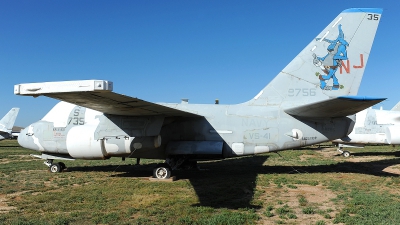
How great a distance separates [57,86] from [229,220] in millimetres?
4302

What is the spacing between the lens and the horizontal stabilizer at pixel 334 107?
865 cm

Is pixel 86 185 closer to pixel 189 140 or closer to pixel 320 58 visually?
pixel 189 140

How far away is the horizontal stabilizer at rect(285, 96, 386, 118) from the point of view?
8.65 m

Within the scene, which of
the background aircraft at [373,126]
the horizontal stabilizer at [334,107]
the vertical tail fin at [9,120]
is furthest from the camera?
the vertical tail fin at [9,120]

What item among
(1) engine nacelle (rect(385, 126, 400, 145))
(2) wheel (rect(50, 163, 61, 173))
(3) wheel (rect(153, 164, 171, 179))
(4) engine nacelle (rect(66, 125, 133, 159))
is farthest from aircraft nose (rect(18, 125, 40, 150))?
(1) engine nacelle (rect(385, 126, 400, 145))

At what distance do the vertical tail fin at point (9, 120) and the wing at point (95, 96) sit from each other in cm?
3914

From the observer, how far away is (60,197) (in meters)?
8.98

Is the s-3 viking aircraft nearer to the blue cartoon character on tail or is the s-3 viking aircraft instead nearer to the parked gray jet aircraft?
the blue cartoon character on tail

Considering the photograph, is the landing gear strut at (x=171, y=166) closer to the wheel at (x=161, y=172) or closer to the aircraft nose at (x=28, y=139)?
the wheel at (x=161, y=172)

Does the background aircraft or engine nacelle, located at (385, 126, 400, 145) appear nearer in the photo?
engine nacelle, located at (385, 126, 400, 145)

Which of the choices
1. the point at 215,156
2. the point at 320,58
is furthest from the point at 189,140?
the point at 320,58

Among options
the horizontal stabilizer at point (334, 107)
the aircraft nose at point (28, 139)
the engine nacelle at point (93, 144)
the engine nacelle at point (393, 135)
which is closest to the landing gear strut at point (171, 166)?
the engine nacelle at point (93, 144)

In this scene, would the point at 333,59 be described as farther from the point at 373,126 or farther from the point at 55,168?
the point at 373,126

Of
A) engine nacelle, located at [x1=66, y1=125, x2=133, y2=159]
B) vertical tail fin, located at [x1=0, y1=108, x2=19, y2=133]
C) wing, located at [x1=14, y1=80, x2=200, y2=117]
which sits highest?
vertical tail fin, located at [x1=0, y1=108, x2=19, y2=133]
